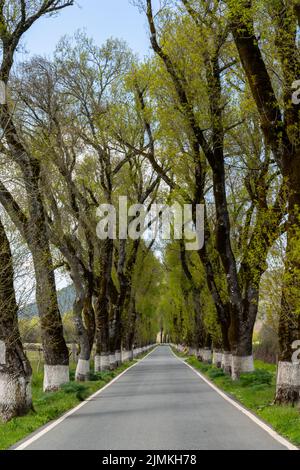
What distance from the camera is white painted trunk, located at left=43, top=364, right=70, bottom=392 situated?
21484 mm

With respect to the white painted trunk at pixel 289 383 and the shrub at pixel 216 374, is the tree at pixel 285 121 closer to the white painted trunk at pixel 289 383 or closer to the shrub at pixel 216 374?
the white painted trunk at pixel 289 383

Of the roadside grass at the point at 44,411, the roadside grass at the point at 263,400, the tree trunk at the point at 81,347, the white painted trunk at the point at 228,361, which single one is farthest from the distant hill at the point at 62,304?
the white painted trunk at the point at 228,361

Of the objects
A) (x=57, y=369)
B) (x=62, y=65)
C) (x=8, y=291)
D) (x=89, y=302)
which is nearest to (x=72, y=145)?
(x=62, y=65)

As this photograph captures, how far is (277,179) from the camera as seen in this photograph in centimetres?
2386

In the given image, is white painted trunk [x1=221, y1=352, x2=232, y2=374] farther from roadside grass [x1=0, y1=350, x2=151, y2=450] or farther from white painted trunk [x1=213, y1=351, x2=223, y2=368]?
white painted trunk [x1=213, y1=351, x2=223, y2=368]

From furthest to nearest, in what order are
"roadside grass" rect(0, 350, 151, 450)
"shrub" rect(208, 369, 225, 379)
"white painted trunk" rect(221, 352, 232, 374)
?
"shrub" rect(208, 369, 225, 379)
"white painted trunk" rect(221, 352, 232, 374)
"roadside grass" rect(0, 350, 151, 450)

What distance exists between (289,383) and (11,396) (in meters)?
6.26

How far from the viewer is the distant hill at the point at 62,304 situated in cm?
1603

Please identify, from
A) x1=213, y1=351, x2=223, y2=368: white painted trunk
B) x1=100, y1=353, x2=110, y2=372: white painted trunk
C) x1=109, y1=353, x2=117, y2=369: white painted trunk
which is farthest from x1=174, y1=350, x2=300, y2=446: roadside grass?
x1=109, y1=353, x2=117, y2=369: white painted trunk

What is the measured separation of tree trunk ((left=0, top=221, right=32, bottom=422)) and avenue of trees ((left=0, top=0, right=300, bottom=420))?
30 mm

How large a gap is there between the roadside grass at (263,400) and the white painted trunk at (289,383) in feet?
1.10

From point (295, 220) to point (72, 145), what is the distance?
15.4m

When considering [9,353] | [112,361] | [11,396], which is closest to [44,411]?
[11,396]

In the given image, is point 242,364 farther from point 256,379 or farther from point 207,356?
point 207,356
